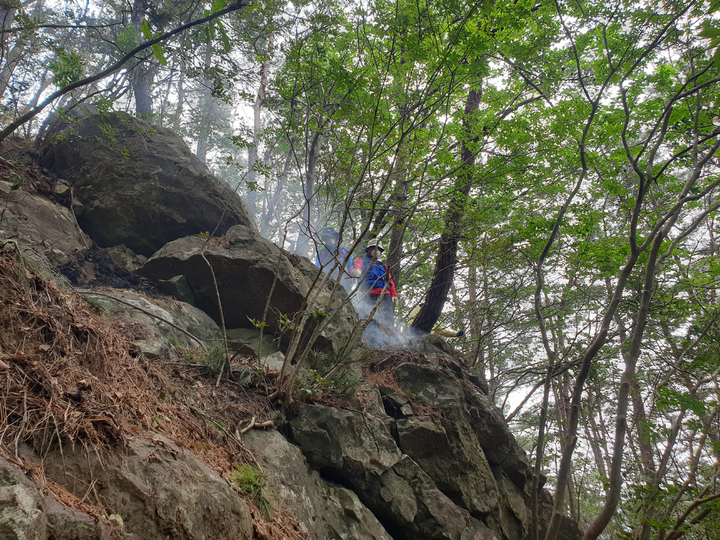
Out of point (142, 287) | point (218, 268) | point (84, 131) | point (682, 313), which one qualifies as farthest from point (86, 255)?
point (682, 313)

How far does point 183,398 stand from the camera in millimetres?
3611

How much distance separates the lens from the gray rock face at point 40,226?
18.5 ft

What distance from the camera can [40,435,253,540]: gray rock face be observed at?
2.04m

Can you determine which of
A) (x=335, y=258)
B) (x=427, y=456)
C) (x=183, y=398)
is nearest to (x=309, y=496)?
(x=183, y=398)

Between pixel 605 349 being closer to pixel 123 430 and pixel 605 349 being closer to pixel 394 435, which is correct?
pixel 394 435

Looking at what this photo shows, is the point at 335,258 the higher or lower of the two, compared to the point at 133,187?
lower

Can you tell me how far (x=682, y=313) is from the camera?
20.7 feet

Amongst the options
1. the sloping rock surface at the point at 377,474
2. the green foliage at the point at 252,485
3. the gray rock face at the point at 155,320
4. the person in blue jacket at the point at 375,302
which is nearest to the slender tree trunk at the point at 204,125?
the person in blue jacket at the point at 375,302

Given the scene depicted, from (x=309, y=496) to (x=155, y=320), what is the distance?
3.06 meters

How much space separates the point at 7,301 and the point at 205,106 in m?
28.7

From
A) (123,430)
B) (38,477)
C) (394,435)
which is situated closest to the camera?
(38,477)

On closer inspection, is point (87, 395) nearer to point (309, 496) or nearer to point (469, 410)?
point (309, 496)

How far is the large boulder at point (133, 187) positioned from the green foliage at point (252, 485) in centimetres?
582

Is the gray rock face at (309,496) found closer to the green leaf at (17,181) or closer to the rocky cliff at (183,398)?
the rocky cliff at (183,398)
